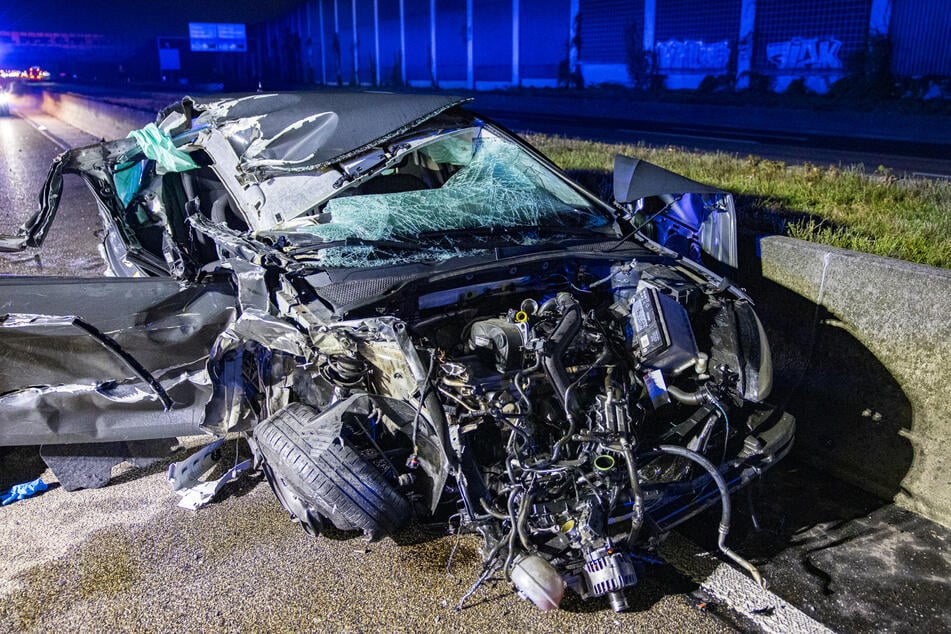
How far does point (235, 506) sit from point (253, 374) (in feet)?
2.26

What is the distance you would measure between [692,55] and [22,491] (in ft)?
74.8

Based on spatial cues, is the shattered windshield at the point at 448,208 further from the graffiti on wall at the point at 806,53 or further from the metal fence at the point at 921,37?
the graffiti on wall at the point at 806,53

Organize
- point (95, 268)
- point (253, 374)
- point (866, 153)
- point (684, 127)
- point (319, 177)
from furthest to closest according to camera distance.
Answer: point (684, 127)
point (866, 153)
point (95, 268)
point (319, 177)
point (253, 374)

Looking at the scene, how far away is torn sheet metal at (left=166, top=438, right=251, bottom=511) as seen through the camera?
11.5 feet

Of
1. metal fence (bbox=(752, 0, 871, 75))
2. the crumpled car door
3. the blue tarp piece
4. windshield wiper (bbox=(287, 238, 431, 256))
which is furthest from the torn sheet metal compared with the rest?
metal fence (bbox=(752, 0, 871, 75))

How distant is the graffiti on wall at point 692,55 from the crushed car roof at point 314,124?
19989mm

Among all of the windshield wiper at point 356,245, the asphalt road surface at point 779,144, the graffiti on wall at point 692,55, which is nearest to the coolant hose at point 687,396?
the windshield wiper at point 356,245

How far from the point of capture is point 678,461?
10.0 feet

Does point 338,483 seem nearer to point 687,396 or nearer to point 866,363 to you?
point 687,396

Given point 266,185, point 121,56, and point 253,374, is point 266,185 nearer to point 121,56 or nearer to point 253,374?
point 253,374

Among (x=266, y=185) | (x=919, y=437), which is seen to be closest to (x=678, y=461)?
(x=919, y=437)

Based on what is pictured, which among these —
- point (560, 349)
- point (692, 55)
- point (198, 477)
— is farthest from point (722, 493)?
point (692, 55)

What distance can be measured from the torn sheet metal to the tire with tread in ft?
2.75

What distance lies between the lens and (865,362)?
149 inches
